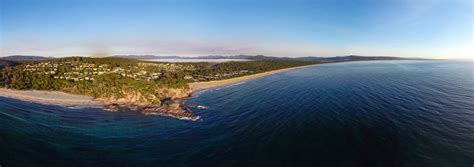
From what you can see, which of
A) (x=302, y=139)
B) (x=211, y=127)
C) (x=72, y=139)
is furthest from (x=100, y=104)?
(x=302, y=139)

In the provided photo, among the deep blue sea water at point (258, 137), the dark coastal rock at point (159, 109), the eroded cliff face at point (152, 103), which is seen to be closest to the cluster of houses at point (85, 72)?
the eroded cliff face at point (152, 103)

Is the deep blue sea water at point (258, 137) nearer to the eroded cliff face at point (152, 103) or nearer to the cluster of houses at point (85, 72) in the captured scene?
the eroded cliff face at point (152, 103)

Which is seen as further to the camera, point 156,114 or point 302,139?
point 156,114

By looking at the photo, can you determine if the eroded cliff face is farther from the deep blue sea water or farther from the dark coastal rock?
the deep blue sea water

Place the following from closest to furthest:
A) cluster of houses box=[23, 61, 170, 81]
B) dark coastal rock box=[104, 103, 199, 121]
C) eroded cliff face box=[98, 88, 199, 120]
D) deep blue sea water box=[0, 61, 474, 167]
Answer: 1. deep blue sea water box=[0, 61, 474, 167]
2. dark coastal rock box=[104, 103, 199, 121]
3. eroded cliff face box=[98, 88, 199, 120]
4. cluster of houses box=[23, 61, 170, 81]

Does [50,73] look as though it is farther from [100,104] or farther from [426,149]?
[426,149]

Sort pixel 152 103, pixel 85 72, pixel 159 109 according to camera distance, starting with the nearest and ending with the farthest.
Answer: pixel 159 109 → pixel 152 103 → pixel 85 72

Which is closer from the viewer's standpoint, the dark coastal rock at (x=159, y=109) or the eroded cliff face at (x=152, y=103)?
the dark coastal rock at (x=159, y=109)

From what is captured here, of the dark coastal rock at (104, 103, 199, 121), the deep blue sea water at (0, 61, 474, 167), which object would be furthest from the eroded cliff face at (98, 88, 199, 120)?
the deep blue sea water at (0, 61, 474, 167)

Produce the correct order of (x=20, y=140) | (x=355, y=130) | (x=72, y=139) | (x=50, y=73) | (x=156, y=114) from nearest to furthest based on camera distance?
(x=20, y=140) → (x=72, y=139) → (x=355, y=130) → (x=156, y=114) → (x=50, y=73)

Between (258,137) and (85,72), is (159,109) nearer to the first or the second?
(258,137)

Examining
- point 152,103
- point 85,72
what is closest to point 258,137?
point 152,103
